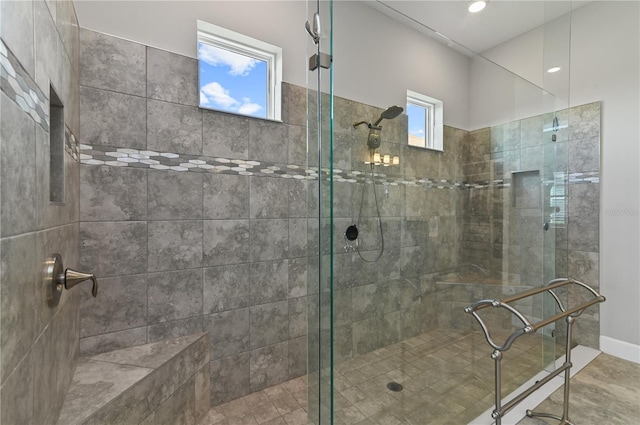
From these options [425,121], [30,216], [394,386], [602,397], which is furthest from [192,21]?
[602,397]

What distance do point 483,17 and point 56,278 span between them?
127 inches

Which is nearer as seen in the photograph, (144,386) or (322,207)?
(144,386)

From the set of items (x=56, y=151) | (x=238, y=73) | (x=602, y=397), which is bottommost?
(x=602, y=397)

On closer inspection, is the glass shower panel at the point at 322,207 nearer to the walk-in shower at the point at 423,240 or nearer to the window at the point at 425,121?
the walk-in shower at the point at 423,240

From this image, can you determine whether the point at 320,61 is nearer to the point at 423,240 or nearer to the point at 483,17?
the point at 423,240

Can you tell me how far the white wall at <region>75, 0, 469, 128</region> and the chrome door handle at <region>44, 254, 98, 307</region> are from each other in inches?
49.7

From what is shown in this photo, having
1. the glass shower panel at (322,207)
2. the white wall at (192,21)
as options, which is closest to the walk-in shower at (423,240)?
the glass shower panel at (322,207)

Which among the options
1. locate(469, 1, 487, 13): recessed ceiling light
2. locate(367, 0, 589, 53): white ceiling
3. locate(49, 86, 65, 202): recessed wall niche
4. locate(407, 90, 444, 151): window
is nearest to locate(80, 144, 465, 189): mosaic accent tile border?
locate(407, 90, 444, 151): window

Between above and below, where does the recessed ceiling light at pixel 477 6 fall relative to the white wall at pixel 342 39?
above

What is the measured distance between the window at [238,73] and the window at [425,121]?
0.96 meters

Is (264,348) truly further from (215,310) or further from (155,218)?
(155,218)

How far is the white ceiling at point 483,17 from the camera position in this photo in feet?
7.32

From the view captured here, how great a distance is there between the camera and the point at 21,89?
74cm

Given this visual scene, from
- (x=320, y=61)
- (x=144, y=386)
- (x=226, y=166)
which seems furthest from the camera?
(x=226, y=166)
